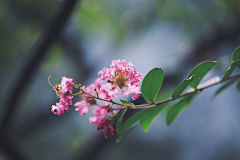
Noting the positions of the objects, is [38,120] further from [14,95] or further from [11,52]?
[11,52]

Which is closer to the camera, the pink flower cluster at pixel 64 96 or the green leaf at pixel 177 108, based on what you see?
the pink flower cluster at pixel 64 96

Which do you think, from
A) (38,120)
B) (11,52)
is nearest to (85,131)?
(38,120)

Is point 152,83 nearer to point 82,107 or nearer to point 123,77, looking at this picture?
point 123,77

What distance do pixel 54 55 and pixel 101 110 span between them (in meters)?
1.76

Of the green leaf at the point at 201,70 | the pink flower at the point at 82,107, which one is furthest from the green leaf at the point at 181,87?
the pink flower at the point at 82,107

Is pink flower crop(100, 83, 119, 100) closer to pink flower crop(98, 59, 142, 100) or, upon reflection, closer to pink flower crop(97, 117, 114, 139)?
pink flower crop(98, 59, 142, 100)

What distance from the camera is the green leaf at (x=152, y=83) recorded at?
1.48ft

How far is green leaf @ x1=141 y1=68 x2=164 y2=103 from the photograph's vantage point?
1.48 feet

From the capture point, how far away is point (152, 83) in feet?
1.55

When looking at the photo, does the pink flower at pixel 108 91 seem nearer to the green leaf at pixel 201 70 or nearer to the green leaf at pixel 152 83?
the green leaf at pixel 152 83

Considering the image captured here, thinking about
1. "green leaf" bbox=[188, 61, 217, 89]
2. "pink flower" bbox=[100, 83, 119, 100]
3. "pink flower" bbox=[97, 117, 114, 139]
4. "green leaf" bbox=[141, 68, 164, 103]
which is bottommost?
"pink flower" bbox=[97, 117, 114, 139]

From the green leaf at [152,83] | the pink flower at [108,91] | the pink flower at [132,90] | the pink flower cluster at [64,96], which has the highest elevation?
the green leaf at [152,83]

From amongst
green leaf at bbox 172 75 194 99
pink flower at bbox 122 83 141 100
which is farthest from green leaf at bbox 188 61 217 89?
pink flower at bbox 122 83 141 100

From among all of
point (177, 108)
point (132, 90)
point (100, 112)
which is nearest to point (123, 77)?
point (132, 90)
